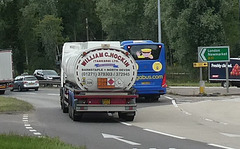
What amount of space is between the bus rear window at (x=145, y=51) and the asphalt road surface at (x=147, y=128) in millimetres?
3496

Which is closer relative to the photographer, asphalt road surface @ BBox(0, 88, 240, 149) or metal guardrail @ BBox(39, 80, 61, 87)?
asphalt road surface @ BBox(0, 88, 240, 149)

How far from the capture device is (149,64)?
2819cm

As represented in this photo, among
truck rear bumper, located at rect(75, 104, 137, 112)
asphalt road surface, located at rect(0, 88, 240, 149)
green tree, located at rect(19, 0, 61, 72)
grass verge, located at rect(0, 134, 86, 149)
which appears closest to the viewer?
grass verge, located at rect(0, 134, 86, 149)

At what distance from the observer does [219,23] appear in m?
56.2

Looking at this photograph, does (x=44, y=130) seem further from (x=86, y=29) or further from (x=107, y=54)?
(x=86, y=29)

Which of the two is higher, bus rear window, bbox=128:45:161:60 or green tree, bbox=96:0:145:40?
green tree, bbox=96:0:145:40

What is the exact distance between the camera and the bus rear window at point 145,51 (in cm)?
2812

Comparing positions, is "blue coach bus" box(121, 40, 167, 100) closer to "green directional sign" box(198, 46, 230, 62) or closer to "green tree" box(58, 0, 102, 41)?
"green directional sign" box(198, 46, 230, 62)

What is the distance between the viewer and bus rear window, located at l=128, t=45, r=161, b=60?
28125 millimetres

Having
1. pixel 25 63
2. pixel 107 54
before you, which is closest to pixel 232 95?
pixel 107 54

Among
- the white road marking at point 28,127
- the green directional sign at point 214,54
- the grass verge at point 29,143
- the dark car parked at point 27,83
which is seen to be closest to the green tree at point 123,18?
the dark car parked at point 27,83

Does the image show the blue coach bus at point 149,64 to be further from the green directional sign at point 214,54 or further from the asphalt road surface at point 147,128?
the green directional sign at point 214,54

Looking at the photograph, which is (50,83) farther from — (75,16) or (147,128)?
(75,16)

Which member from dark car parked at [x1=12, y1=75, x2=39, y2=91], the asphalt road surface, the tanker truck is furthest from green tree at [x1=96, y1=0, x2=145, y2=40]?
the tanker truck
